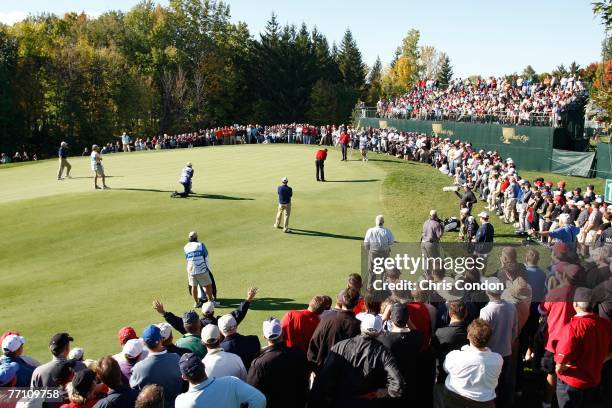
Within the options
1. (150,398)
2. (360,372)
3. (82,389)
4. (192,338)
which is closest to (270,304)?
(192,338)

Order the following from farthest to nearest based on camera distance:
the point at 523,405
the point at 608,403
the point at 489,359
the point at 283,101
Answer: the point at 283,101 → the point at 523,405 → the point at 608,403 → the point at 489,359

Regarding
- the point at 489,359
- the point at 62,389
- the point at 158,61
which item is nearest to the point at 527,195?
the point at 489,359

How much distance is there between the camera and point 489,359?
613cm

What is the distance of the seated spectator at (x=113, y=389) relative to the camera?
17.8 feet

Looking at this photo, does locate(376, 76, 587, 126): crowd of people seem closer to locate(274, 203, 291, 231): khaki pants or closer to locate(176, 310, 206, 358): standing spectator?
locate(274, 203, 291, 231): khaki pants

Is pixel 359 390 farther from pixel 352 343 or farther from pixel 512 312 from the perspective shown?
pixel 512 312

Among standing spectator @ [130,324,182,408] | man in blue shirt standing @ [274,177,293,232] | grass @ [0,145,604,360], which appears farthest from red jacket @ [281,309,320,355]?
man in blue shirt standing @ [274,177,293,232]

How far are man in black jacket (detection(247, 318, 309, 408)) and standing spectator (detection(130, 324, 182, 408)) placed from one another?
84 cm

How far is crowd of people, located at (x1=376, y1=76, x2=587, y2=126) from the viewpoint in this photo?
37.1 metres

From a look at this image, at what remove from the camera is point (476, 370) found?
614 cm

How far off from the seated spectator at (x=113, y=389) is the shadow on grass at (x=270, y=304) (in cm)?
738

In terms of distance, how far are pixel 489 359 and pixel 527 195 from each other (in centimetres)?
1559

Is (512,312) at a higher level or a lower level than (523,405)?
higher

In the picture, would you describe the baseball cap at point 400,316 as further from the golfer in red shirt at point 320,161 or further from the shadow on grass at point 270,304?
the golfer in red shirt at point 320,161
